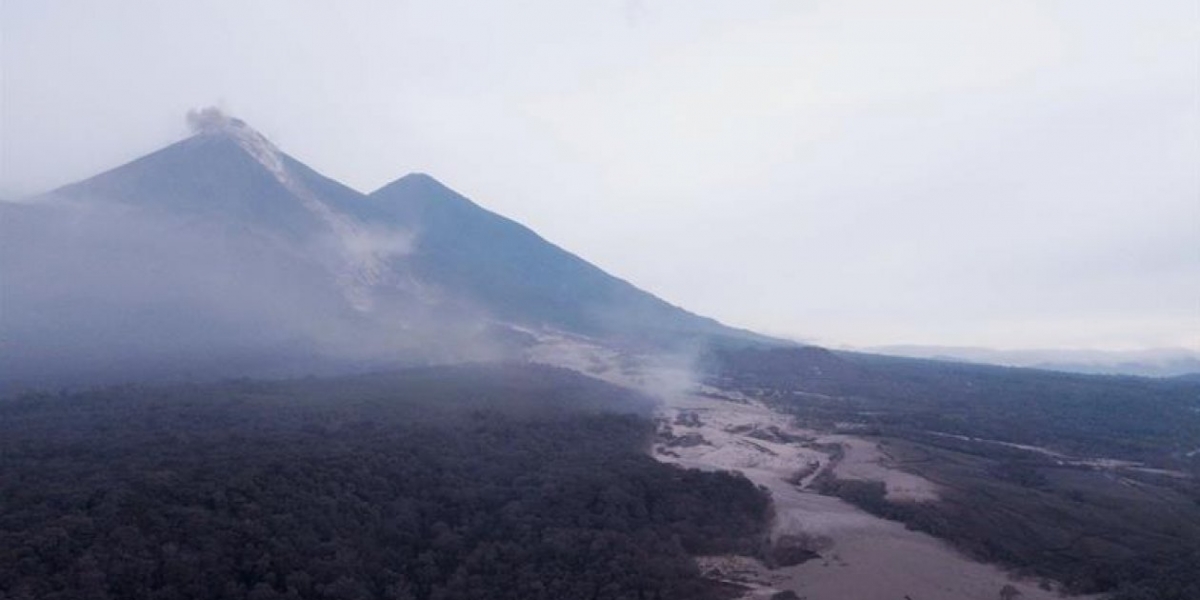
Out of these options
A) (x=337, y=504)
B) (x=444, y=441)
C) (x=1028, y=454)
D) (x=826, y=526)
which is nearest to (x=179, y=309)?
(x=444, y=441)

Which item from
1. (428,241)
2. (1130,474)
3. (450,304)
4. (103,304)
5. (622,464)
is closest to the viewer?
(622,464)

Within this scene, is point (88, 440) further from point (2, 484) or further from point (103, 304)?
point (103, 304)

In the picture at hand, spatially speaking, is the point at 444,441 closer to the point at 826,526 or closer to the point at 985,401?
the point at 826,526

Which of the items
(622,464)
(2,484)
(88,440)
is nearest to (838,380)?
(622,464)

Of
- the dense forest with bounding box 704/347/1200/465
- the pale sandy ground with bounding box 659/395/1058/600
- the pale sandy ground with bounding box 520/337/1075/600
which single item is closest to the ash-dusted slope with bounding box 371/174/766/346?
the dense forest with bounding box 704/347/1200/465

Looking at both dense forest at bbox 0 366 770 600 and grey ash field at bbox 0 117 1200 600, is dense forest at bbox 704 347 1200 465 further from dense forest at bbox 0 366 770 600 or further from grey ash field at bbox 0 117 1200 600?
dense forest at bbox 0 366 770 600

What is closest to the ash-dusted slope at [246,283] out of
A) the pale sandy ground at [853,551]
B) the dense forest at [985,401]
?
the dense forest at [985,401]

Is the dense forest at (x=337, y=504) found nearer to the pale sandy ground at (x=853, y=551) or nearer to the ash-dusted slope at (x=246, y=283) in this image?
the pale sandy ground at (x=853, y=551)
